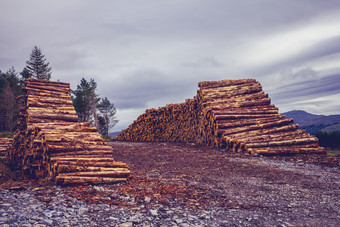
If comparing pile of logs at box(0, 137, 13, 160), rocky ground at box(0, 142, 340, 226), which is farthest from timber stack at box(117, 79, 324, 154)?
pile of logs at box(0, 137, 13, 160)

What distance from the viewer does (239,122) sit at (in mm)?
11945

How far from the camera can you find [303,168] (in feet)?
25.1

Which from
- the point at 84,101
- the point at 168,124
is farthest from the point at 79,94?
the point at 168,124

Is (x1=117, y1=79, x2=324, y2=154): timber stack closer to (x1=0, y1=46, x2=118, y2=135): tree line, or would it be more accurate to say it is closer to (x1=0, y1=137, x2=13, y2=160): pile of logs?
(x1=0, y1=137, x2=13, y2=160): pile of logs

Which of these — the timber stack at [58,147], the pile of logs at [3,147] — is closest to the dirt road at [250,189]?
the timber stack at [58,147]

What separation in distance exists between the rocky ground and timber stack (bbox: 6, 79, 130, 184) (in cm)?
37

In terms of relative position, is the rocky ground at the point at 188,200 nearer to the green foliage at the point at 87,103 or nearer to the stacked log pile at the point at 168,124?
the stacked log pile at the point at 168,124

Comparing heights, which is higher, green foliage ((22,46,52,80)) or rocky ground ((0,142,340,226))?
green foliage ((22,46,52,80))

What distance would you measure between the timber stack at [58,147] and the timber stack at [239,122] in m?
6.49

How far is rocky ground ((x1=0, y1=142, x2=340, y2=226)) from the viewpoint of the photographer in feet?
11.6

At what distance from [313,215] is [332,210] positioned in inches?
19.8

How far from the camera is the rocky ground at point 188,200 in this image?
355cm

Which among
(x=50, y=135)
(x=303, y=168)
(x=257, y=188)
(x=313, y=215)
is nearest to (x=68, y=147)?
(x=50, y=135)

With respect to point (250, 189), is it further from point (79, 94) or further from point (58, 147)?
point (79, 94)
